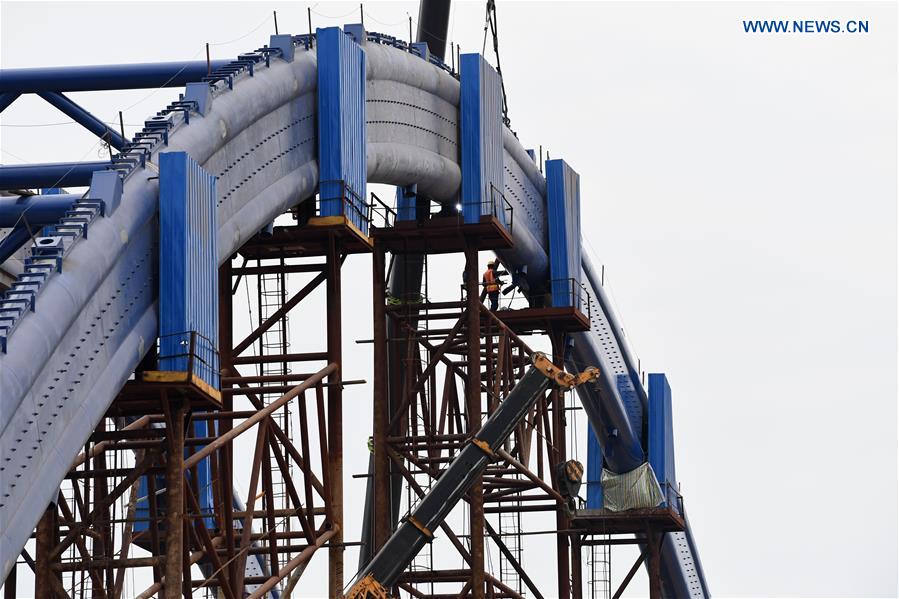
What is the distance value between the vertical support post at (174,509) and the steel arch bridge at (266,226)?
0.24 feet

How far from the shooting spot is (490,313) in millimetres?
57688

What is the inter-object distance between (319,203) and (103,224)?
10835 millimetres

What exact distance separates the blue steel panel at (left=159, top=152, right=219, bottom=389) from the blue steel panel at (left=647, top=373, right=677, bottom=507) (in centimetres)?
3533

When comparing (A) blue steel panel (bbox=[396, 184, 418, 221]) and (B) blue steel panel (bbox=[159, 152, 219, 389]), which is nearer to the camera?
(B) blue steel panel (bbox=[159, 152, 219, 389])

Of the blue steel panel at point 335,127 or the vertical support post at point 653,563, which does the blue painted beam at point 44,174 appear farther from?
the vertical support post at point 653,563

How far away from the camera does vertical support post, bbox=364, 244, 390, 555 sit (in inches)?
2194

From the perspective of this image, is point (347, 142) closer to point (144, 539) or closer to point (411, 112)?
point (411, 112)

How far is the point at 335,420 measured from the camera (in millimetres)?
46969

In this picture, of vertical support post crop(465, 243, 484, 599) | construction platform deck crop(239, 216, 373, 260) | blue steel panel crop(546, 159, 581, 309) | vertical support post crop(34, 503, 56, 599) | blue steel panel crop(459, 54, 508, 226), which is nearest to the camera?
vertical support post crop(34, 503, 56, 599)

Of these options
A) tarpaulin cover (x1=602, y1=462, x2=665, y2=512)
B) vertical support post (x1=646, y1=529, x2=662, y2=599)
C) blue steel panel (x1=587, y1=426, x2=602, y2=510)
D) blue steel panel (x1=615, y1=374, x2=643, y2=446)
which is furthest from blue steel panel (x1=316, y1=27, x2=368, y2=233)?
vertical support post (x1=646, y1=529, x2=662, y2=599)

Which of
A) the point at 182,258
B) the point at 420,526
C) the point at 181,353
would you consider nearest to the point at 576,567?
the point at 420,526

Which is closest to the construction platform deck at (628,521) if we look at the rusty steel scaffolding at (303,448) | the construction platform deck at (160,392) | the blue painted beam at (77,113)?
the rusty steel scaffolding at (303,448)

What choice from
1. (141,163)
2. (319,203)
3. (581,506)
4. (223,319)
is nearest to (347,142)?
(319,203)

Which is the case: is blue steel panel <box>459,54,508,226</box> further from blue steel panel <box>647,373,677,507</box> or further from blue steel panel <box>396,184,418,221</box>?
blue steel panel <box>647,373,677,507</box>
